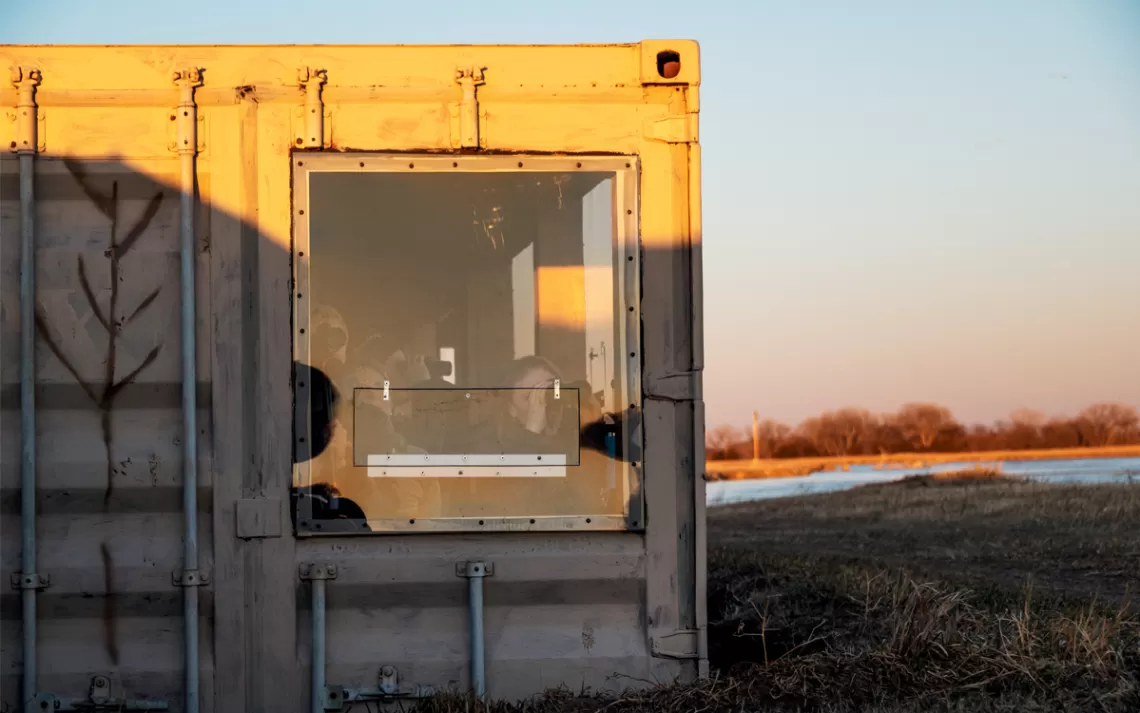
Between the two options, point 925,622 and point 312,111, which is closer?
point 312,111

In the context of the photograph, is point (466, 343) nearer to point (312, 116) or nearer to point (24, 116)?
point (312, 116)

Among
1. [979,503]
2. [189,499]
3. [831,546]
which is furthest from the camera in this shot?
[979,503]

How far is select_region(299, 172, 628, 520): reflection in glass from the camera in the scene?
5125 mm

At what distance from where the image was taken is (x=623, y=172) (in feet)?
17.1

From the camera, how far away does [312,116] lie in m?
5.12

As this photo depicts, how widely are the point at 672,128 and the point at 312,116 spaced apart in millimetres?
1372

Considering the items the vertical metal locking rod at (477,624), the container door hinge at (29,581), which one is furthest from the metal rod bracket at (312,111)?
the container door hinge at (29,581)

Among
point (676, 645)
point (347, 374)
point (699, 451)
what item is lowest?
point (676, 645)

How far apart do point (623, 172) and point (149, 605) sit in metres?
2.40

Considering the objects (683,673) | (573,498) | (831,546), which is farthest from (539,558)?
(831,546)

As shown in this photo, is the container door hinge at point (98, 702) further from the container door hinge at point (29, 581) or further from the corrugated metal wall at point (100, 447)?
the container door hinge at point (29, 581)

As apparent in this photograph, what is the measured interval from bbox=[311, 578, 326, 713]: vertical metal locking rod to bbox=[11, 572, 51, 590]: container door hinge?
98 cm

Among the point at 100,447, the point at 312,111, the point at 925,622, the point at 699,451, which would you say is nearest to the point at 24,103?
the point at 312,111

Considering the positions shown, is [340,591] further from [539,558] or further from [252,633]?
[539,558]
